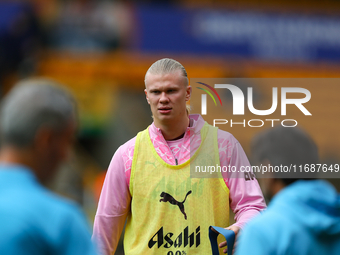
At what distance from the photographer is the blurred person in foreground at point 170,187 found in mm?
3236

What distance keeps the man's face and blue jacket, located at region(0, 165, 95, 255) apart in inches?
61.5

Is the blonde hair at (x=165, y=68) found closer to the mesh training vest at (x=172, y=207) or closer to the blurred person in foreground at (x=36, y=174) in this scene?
the mesh training vest at (x=172, y=207)

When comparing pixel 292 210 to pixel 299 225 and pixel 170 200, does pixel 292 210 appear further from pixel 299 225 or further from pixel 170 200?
→ pixel 170 200

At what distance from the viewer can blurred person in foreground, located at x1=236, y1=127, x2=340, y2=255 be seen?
6.66 ft

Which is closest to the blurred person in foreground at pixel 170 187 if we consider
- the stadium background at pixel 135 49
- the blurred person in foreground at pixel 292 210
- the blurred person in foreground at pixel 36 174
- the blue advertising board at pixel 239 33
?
the blurred person in foreground at pixel 292 210

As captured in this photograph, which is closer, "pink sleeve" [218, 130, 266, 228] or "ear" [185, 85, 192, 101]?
"pink sleeve" [218, 130, 266, 228]

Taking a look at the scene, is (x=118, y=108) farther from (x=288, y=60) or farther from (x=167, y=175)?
(x=167, y=175)

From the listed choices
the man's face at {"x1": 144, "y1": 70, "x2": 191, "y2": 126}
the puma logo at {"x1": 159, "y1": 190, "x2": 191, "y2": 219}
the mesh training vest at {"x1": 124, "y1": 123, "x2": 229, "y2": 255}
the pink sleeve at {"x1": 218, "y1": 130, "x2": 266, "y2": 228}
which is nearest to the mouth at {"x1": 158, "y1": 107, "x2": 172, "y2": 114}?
the man's face at {"x1": 144, "y1": 70, "x2": 191, "y2": 126}

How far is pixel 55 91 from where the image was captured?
6.40 ft

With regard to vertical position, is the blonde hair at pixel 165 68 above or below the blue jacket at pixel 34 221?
above

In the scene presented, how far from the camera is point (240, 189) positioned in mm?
3283

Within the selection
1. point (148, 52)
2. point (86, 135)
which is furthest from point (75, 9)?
point (86, 135)

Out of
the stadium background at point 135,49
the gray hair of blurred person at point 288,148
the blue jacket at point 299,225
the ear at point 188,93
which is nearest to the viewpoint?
the blue jacket at point 299,225

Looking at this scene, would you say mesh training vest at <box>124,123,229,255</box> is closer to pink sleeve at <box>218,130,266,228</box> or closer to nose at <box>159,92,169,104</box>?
pink sleeve at <box>218,130,266,228</box>
